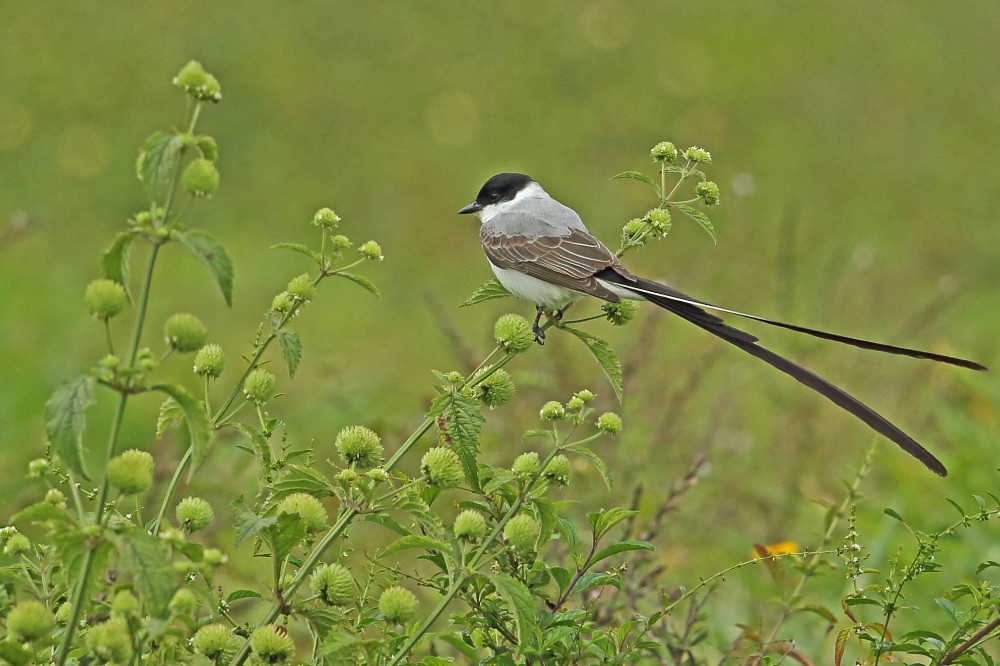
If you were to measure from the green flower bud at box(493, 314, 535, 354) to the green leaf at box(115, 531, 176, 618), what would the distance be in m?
0.91

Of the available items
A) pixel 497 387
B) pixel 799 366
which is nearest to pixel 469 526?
pixel 497 387

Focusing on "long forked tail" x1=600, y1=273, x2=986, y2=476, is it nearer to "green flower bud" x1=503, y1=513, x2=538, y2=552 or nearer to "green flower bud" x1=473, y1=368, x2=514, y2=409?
"green flower bud" x1=473, y1=368, x2=514, y2=409

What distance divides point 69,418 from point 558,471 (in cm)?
82

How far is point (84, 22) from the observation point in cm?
1131

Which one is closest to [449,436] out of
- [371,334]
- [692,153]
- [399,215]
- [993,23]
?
[692,153]

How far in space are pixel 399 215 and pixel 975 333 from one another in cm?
444

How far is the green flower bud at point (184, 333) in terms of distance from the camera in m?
1.68

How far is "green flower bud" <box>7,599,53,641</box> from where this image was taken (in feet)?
5.43

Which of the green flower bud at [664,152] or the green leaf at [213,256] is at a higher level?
the green flower bud at [664,152]

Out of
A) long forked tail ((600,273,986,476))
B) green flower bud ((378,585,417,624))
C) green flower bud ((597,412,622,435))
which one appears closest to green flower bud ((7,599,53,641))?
green flower bud ((378,585,417,624))

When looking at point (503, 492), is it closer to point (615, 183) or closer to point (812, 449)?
point (812, 449)

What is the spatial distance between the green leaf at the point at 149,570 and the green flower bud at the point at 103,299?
31 centimetres

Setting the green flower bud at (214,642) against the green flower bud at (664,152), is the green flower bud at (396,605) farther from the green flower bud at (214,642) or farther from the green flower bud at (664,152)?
the green flower bud at (664,152)

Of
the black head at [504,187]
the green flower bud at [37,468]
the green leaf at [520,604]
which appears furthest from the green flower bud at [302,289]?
the black head at [504,187]
